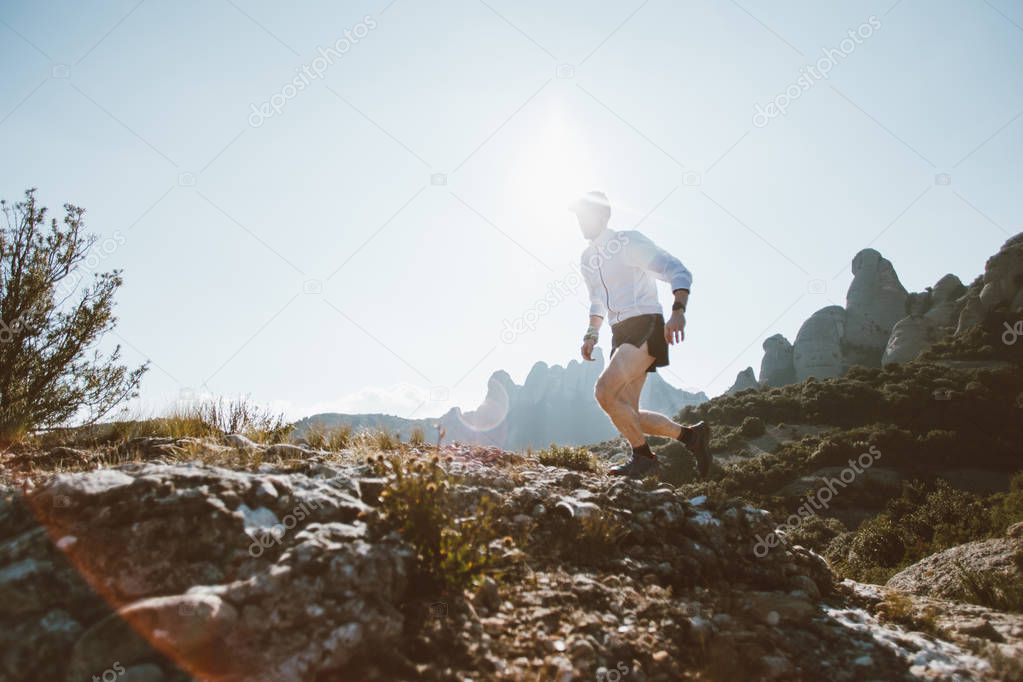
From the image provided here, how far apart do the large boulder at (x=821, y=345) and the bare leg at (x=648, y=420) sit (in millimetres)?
66994

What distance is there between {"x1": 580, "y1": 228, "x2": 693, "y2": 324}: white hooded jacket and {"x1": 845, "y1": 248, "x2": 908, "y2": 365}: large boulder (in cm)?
6985

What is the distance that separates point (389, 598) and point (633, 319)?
154 inches

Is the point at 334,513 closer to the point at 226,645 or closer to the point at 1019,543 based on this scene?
the point at 226,645

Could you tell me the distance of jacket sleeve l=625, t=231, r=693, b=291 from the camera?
18.0ft

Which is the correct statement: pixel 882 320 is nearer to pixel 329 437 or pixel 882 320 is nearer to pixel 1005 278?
pixel 1005 278

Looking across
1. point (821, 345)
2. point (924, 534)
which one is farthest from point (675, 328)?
point (821, 345)

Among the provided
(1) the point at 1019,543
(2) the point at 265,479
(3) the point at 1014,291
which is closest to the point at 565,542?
(2) the point at 265,479

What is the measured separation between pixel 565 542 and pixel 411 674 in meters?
1.66

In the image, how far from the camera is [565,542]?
12.6ft

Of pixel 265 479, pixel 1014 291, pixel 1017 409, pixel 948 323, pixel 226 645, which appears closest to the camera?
pixel 226 645

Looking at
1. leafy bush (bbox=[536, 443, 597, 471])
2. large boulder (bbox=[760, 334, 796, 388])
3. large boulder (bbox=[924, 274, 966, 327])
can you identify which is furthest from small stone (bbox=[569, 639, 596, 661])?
large boulder (bbox=[760, 334, 796, 388])

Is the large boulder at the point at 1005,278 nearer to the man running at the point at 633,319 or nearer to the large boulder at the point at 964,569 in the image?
the large boulder at the point at 964,569

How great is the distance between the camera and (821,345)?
6681 centimetres

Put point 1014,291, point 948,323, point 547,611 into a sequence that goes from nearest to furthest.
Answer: point 547,611 → point 1014,291 → point 948,323
